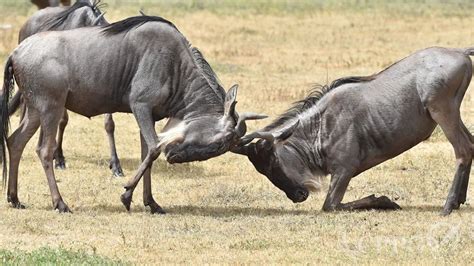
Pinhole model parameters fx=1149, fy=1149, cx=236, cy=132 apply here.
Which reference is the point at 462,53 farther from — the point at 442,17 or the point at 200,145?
the point at 442,17

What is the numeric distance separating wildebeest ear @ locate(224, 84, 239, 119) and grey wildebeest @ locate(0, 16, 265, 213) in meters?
0.03

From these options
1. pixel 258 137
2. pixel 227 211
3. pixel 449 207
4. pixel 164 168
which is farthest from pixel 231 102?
pixel 164 168

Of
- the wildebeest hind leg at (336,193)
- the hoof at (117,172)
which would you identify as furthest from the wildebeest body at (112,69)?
the hoof at (117,172)

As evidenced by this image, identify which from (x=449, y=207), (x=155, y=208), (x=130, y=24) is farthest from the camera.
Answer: (x=130, y=24)

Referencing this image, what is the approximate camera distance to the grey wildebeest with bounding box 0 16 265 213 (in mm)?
11555

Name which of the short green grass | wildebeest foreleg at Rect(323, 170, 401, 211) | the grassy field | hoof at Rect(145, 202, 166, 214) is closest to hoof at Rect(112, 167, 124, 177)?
the grassy field

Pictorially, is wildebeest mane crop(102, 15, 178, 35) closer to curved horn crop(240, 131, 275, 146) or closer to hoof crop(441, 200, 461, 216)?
curved horn crop(240, 131, 275, 146)

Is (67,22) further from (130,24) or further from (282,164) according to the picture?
(282,164)

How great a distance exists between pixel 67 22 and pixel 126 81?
265 centimetres

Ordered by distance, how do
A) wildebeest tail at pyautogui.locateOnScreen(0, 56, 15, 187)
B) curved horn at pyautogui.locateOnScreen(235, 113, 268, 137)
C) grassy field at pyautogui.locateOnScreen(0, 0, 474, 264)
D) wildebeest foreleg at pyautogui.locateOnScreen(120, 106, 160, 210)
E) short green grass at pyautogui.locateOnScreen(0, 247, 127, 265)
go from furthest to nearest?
wildebeest tail at pyautogui.locateOnScreen(0, 56, 15, 187)
wildebeest foreleg at pyautogui.locateOnScreen(120, 106, 160, 210)
curved horn at pyautogui.locateOnScreen(235, 113, 268, 137)
grassy field at pyautogui.locateOnScreen(0, 0, 474, 264)
short green grass at pyautogui.locateOnScreen(0, 247, 127, 265)

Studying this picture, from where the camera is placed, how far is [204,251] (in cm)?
959

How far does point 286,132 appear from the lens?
39.5 ft

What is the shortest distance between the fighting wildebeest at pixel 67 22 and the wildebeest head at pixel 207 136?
2.63m

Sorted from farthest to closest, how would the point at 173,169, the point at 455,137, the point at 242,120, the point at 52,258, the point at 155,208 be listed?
the point at 173,169, the point at 155,208, the point at 455,137, the point at 242,120, the point at 52,258
